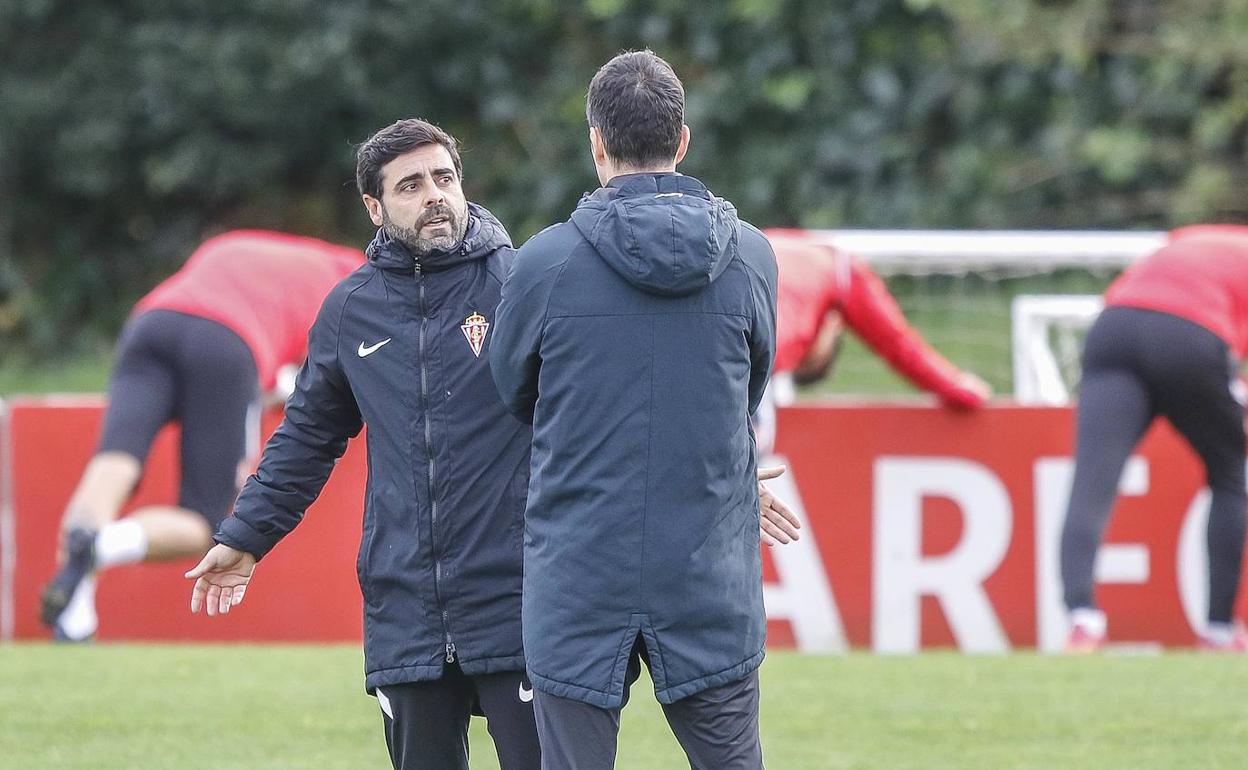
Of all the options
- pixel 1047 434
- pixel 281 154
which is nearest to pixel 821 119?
pixel 281 154

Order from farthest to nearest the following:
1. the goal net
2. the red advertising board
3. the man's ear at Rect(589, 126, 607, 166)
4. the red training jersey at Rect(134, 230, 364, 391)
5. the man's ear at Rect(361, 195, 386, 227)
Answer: the goal net → the red advertising board → the red training jersey at Rect(134, 230, 364, 391) → the man's ear at Rect(361, 195, 386, 227) → the man's ear at Rect(589, 126, 607, 166)

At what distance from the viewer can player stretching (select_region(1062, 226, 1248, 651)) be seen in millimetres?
8094

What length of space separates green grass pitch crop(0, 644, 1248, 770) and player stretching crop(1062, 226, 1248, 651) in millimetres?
659

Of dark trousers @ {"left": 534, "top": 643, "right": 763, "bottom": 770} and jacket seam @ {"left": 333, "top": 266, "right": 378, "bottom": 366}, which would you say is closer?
dark trousers @ {"left": 534, "top": 643, "right": 763, "bottom": 770}

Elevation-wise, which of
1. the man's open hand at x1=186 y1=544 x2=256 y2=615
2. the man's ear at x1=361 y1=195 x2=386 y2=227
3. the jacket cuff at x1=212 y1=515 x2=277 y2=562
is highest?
the man's ear at x1=361 y1=195 x2=386 y2=227

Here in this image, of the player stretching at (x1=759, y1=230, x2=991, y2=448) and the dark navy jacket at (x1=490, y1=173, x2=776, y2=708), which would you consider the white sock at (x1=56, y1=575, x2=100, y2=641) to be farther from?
the dark navy jacket at (x1=490, y1=173, x2=776, y2=708)

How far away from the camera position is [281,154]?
20.3 metres

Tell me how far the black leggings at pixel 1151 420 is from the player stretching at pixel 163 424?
3475mm

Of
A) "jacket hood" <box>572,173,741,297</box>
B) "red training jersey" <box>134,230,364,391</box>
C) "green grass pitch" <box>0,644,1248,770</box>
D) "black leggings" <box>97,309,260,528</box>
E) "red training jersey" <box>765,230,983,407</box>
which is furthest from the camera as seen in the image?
"red training jersey" <box>765,230,983,407</box>

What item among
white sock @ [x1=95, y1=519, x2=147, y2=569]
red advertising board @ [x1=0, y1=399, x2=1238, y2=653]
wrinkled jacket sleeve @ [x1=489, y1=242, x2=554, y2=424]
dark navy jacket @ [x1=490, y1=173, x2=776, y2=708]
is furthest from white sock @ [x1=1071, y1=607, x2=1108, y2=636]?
wrinkled jacket sleeve @ [x1=489, y1=242, x2=554, y2=424]

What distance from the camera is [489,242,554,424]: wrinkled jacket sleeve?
12.0 feet

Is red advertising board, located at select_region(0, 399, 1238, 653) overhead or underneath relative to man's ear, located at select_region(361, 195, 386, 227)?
underneath

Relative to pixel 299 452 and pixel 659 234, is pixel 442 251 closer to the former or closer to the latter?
pixel 299 452

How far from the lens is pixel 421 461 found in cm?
409
